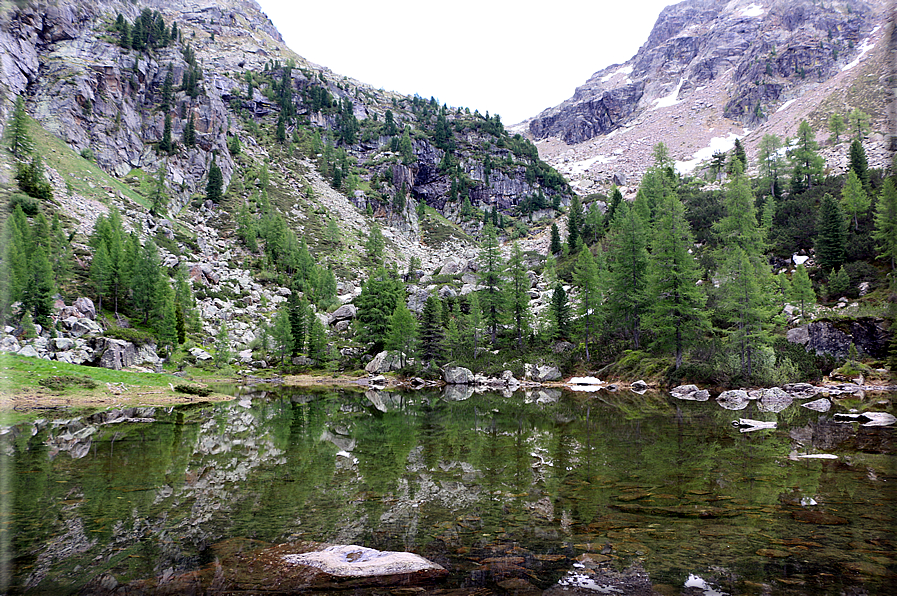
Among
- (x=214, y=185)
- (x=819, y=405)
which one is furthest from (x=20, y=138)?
(x=819, y=405)

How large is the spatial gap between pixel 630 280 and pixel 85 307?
209 feet

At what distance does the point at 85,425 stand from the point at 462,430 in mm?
17775

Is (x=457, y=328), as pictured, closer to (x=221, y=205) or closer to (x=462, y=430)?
(x=462, y=430)

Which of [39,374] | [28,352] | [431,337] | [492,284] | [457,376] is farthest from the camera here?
[492,284]

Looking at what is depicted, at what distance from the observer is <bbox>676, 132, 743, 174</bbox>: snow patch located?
Result: 156250 mm

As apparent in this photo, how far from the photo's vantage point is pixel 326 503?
9422 millimetres

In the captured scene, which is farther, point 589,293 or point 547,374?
point 589,293

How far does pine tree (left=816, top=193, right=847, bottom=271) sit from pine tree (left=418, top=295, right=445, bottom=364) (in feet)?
143

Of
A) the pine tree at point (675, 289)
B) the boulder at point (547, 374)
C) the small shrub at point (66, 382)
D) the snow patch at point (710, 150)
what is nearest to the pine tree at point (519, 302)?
the boulder at point (547, 374)

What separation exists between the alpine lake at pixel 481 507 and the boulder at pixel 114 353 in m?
29.0

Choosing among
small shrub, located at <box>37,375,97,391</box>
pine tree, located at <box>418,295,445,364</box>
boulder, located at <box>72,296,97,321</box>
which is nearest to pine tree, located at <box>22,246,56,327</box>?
boulder, located at <box>72,296,97,321</box>

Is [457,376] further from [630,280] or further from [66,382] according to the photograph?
[66,382]

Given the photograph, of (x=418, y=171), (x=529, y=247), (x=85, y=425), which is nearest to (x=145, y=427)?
(x=85, y=425)

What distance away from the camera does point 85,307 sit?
50.3 m
